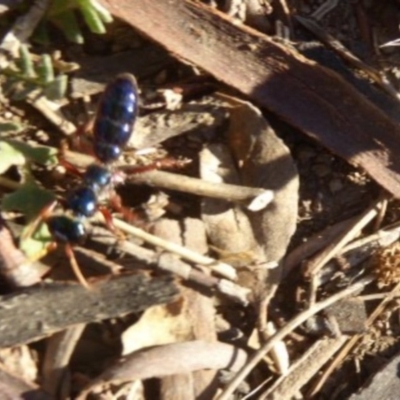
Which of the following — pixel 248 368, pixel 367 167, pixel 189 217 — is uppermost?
pixel 367 167

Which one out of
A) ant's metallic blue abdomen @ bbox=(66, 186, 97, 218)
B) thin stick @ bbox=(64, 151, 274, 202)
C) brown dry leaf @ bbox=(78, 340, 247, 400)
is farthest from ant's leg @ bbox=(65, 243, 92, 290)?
thin stick @ bbox=(64, 151, 274, 202)

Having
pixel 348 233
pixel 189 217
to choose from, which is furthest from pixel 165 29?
pixel 348 233

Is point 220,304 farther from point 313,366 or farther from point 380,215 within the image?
point 380,215

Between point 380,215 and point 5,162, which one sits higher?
point 380,215

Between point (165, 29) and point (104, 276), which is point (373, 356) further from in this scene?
point (165, 29)

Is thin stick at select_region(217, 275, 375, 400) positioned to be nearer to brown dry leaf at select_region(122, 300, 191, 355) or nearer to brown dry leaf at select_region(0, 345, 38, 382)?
brown dry leaf at select_region(122, 300, 191, 355)

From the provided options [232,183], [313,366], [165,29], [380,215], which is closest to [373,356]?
[313,366]
